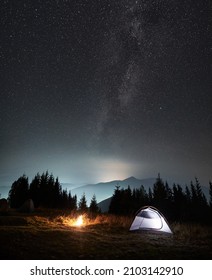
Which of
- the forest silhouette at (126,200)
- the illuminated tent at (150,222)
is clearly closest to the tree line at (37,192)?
the forest silhouette at (126,200)

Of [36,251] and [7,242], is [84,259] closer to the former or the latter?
[36,251]

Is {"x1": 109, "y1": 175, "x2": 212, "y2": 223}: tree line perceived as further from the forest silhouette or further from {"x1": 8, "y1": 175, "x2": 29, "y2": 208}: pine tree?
{"x1": 8, "y1": 175, "x2": 29, "y2": 208}: pine tree

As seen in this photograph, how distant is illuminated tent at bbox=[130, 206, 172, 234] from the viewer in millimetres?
9633

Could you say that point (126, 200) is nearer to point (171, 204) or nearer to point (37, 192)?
point (171, 204)

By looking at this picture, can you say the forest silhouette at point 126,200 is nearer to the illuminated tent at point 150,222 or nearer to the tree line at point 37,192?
the tree line at point 37,192

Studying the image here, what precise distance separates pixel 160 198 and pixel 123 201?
15648 millimetres

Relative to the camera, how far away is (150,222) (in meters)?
9.89

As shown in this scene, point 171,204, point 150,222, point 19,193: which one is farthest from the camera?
point 171,204

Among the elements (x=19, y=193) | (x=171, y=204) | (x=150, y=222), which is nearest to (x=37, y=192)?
(x=19, y=193)

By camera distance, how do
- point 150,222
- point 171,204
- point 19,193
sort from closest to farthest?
point 150,222, point 19,193, point 171,204

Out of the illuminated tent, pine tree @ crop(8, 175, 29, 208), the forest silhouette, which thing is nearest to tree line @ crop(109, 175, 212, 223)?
the forest silhouette

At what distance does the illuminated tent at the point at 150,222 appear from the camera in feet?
31.6
